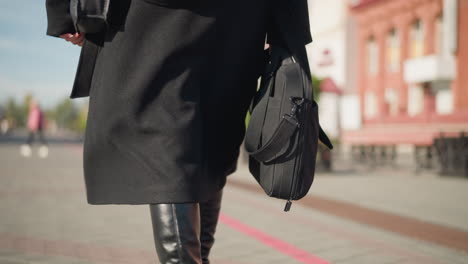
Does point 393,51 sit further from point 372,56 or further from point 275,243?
point 275,243

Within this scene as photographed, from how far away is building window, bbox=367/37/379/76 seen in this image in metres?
31.9

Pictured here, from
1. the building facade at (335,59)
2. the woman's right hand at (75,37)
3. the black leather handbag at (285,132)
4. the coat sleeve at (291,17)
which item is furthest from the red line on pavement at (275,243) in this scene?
the building facade at (335,59)

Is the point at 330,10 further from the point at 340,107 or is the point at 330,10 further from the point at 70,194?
the point at 70,194

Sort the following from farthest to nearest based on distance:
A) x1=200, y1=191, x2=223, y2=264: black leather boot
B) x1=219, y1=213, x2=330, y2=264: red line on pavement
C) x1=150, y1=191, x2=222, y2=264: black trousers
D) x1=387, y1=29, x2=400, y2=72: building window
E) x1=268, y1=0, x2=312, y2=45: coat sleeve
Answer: x1=387, y1=29, x2=400, y2=72: building window
x1=219, y1=213, x2=330, y2=264: red line on pavement
x1=200, y1=191, x2=223, y2=264: black leather boot
x1=268, y1=0, x2=312, y2=45: coat sleeve
x1=150, y1=191, x2=222, y2=264: black trousers

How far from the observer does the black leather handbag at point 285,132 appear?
1.73 m

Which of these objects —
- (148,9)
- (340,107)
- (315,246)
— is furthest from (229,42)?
(340,107)

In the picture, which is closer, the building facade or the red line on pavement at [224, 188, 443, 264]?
the red line on pavement at [224, 188, 443, 264]

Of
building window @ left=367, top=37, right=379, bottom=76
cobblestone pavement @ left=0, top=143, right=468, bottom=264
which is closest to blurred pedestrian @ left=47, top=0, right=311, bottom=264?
cobblestone pavement @ left=0, top=143, right=468, bottom=264

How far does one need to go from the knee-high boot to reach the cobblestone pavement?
1.79 meters

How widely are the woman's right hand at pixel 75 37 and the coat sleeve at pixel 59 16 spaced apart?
37mm

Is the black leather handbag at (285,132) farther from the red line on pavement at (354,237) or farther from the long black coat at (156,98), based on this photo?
the red line on pavement at (354,237)

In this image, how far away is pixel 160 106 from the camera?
1.71 meters

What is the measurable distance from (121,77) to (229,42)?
0.43 metres

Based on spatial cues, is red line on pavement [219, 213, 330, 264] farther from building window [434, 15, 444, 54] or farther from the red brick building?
building window [434, 15, 444, 54]
